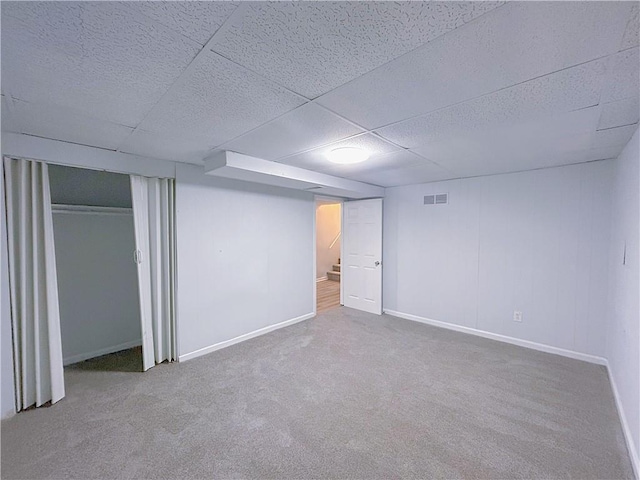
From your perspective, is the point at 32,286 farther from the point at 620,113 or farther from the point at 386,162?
the point at 620,113

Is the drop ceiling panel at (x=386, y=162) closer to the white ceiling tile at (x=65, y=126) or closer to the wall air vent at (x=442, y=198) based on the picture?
the wall air vent at (x=442, y=198)

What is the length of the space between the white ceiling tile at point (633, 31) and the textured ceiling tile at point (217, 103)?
134 centimetres

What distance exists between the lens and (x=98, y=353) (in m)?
3.13

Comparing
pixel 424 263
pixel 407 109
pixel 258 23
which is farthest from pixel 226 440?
pixel 424 263

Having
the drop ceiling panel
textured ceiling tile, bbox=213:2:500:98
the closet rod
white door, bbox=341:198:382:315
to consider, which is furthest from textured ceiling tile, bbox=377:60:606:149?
the closet rod

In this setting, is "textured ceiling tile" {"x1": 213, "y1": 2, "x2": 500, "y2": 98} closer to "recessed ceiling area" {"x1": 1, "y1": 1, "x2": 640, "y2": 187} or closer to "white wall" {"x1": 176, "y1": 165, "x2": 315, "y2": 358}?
"recessed ceiling area" {"x1": 1, "y1": 1, "x2": 640, "y2": 187}

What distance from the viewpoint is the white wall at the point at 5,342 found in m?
2.04

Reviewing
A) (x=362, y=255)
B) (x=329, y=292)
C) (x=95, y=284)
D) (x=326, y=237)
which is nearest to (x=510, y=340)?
(x=362, y=255)

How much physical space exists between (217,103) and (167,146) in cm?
108

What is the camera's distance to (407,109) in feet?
5.50

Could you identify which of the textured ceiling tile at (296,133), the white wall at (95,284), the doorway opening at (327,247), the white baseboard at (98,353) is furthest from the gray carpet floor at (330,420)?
the doorway opening at (327,247)

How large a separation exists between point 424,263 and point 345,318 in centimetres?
153

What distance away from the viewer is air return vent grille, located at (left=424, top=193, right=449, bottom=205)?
3.97 m

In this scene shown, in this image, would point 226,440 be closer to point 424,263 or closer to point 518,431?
point 518,431
